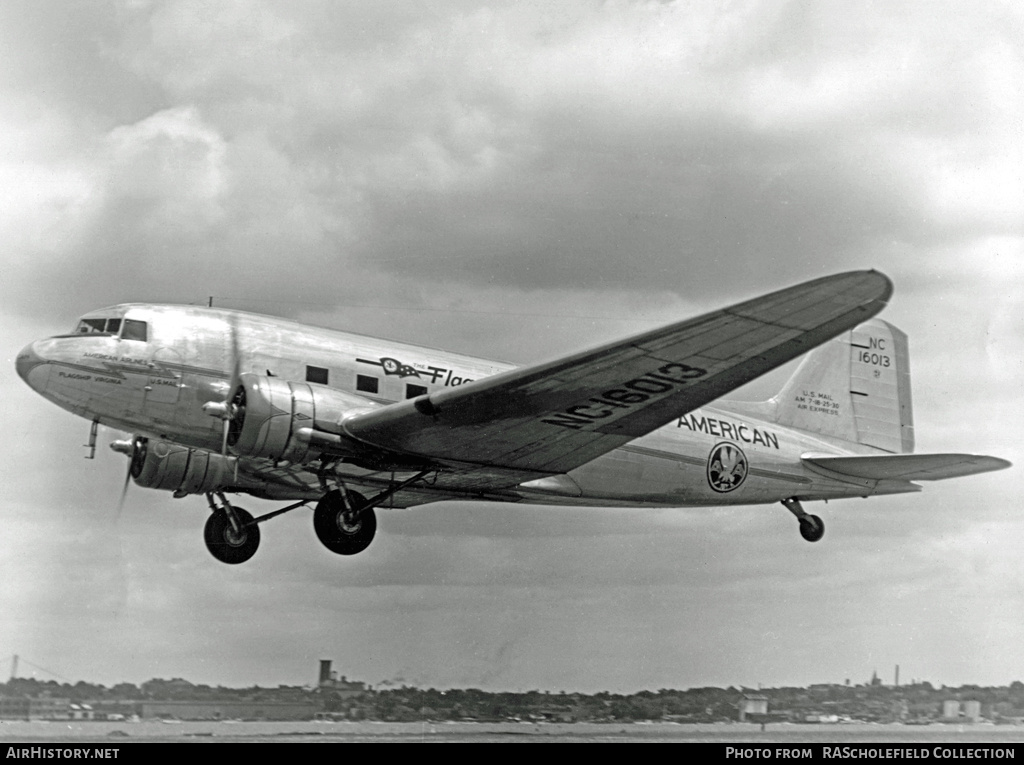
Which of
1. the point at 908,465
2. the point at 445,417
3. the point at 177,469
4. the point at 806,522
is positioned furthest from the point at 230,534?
the point at 908,465

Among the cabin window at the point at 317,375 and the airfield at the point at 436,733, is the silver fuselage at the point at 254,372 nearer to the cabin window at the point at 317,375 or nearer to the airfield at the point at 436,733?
the cabin window at the point at 317,375

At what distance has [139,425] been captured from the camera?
40.6ft

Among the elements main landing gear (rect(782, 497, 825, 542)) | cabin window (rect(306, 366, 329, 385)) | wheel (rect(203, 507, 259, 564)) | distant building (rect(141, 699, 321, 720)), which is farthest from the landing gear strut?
main landing gear (rect(782, 497, 825, 542))

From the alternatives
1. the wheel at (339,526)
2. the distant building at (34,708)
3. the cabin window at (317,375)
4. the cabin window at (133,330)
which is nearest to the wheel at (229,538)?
the wheel at (339,526)

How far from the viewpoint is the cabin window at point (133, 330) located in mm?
12422

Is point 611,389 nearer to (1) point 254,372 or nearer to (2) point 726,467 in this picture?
(2) point 726,467

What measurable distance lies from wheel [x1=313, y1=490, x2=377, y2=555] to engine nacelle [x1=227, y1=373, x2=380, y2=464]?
2.32 ft

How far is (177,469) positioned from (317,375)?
117 inches

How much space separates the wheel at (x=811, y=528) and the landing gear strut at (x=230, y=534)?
6.92 meters

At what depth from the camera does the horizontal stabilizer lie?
508 inches

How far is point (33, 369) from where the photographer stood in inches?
480

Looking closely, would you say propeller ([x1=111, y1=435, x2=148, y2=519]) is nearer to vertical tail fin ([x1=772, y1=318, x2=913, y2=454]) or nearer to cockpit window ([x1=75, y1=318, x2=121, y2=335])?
cockpit window ([x1=75, y1=318, x2=121, y2=335])
